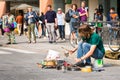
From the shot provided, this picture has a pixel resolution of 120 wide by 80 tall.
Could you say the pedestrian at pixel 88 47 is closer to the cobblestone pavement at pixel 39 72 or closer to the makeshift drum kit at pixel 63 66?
the makeshift drum kit at pixel 63 66

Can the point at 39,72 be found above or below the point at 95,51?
below

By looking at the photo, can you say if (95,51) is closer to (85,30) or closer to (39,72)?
(85,30)

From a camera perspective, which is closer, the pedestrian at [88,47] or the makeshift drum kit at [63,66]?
the pedestrian at [88,47]

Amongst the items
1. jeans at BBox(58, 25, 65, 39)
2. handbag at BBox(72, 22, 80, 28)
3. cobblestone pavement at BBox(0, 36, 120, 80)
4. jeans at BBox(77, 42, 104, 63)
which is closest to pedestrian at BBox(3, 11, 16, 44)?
jeans at BBox(58, 25, 65, 39)

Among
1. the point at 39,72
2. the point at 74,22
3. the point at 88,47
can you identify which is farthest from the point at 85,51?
the point at 74,22

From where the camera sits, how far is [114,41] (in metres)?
18.0

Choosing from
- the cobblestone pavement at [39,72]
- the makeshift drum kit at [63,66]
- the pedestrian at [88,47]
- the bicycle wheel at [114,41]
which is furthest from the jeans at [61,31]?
the pedestrian at [88,47]

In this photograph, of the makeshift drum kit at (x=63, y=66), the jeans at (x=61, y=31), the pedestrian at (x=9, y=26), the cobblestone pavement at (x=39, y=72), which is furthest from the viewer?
the jeans at (x=61, y=31)

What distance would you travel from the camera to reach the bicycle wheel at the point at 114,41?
17203mm

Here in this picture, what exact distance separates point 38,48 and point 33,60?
4698mm

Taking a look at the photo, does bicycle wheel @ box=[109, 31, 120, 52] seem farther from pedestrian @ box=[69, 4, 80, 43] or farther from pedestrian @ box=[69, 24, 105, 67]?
pedestrian @ box=[69, 24, 105, 67]

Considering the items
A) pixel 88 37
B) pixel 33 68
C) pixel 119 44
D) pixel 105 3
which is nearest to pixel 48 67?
pixel 33 68

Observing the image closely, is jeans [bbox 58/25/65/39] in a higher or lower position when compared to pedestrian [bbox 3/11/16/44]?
lower

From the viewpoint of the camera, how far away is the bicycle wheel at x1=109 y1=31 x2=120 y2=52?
56.4ft
